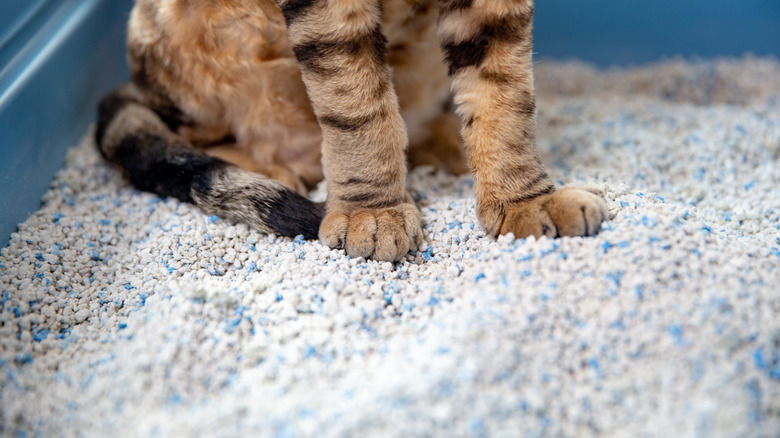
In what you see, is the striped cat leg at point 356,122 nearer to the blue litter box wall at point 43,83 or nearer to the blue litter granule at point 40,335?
the blue litter granule at point 40,335

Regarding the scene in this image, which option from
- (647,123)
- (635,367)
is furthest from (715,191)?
(635,367)

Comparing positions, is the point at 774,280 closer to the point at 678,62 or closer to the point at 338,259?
the point at 338,259

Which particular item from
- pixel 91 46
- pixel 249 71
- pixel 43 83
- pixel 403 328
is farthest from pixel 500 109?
pixel 91 46

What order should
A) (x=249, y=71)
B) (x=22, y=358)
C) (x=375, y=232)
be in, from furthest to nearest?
(x=249, y=71) < (x=375, y=232) < (x=22, y=358)

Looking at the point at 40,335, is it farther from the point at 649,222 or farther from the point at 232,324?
the point at 649,222

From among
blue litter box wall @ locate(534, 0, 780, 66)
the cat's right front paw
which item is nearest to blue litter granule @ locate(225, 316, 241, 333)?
the cat's right front paw

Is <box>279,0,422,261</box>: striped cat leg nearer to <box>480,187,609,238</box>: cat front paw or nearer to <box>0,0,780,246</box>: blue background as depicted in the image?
<box>480,187,609,238</box>: cat front paw

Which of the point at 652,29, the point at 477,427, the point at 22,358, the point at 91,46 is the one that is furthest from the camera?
the point at 652,29
